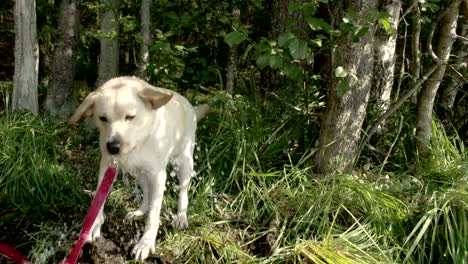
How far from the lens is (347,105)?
4.06 meters

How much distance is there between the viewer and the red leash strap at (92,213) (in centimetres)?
322

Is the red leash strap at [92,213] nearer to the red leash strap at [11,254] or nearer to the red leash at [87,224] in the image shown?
the red leash at [87,224]

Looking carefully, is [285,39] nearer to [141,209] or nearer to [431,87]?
[141,209]

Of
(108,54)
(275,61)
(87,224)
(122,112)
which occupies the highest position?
(275,61)

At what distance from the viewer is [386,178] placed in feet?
13.9

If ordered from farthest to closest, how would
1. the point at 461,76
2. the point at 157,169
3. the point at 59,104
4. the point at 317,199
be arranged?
the point at 59,104 < the point at 461,76 < the point at 317,199 < the point at 157,169

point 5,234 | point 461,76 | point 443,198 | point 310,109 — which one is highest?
point 461,76

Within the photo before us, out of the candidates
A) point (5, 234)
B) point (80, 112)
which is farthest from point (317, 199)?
point (5, 234)

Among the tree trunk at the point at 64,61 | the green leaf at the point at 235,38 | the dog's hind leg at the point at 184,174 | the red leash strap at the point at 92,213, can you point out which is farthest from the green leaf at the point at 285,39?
A: the tree trunk at the point at 64,61

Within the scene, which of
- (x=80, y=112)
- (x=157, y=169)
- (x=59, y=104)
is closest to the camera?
(x=80, y=112)

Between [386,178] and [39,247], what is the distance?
9.23 ft

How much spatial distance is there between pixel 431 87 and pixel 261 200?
73.0 inches

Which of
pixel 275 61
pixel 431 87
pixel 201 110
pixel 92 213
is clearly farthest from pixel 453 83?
pixel 92 213

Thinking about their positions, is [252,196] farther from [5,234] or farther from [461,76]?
[461,76]
